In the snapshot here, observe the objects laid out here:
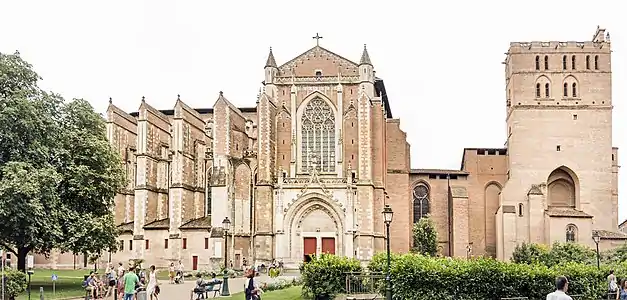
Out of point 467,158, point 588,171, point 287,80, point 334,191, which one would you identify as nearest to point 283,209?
point 334,191

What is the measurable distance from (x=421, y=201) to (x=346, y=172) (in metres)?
15.7

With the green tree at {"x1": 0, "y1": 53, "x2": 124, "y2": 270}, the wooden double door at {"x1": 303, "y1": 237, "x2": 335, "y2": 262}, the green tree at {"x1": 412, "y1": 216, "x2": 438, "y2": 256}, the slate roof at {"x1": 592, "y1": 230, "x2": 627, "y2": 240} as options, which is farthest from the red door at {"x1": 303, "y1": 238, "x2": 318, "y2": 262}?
the slate roof at {"x1": 592, "y1": 230, "x2": 627, "y2": 240}

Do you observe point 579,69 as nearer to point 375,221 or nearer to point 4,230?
point 375,221

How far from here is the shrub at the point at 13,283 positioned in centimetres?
3266

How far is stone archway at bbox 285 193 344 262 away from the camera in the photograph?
6138cm

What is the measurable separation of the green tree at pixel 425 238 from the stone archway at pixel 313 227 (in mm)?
9685

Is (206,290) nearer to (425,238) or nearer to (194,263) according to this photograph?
(194,263)

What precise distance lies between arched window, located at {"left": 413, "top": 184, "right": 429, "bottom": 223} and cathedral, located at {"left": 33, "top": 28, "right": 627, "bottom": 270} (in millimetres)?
131

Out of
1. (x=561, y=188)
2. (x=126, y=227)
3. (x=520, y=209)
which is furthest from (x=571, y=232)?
(x=126, y=227)

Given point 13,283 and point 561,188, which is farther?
point 561,188

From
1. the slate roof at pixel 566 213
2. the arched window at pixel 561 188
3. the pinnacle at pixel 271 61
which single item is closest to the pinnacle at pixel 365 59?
the pinnacle at pixel 271 61

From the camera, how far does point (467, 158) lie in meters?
74.8

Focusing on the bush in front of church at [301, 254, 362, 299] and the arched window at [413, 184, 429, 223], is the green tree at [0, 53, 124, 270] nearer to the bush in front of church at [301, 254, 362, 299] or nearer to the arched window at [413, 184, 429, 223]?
the bush in front of church at [301, 254, 362, 299]

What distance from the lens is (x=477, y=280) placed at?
27641 mm
